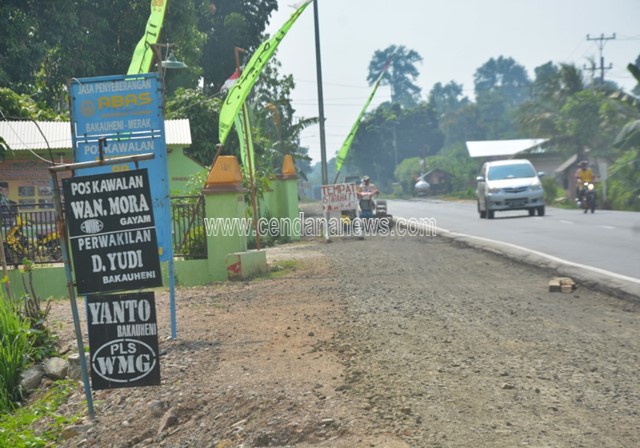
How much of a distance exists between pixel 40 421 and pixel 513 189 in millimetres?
23703

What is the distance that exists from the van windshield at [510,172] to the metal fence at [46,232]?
16910 mm

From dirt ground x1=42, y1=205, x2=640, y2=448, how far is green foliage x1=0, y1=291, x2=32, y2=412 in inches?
25.4

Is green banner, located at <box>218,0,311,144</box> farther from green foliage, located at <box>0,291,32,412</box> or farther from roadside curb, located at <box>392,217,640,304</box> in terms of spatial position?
green foliage, located at <box>0,291,32,412</box>

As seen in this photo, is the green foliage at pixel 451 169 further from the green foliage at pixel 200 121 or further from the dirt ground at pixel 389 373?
the dirt ground at pixel 389 373

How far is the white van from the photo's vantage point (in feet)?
98.1

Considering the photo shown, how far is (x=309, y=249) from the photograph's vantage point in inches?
884

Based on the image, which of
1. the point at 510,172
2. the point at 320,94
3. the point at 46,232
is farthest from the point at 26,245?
the point at 510,172

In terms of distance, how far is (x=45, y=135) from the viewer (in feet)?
71.5

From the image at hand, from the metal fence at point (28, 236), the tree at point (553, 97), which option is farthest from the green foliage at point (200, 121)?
the tree at point (553, 97)

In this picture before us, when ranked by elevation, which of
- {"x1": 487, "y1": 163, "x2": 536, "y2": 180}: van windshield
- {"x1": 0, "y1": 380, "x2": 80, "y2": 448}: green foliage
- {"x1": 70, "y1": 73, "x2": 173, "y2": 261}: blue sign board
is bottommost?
{"x1": 0, "y1": 380, "x2": 80, "y2": 448}: green foliage

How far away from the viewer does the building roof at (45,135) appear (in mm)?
21109

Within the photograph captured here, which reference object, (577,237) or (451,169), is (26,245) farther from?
(451,169)

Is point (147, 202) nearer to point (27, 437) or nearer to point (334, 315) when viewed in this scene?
point (27, 437)

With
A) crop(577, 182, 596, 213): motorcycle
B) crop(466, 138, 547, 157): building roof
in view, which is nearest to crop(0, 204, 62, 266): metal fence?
crop(577, 182, 596, 213): motorcycle
